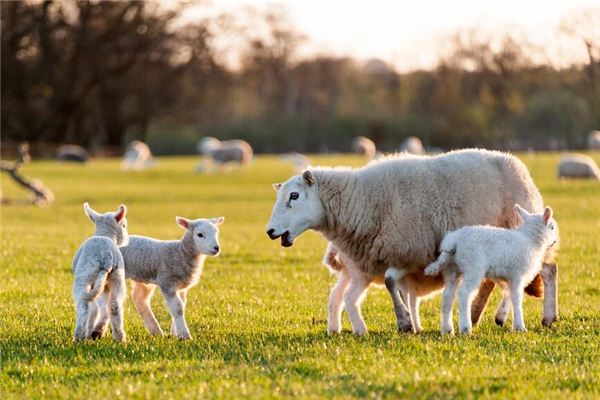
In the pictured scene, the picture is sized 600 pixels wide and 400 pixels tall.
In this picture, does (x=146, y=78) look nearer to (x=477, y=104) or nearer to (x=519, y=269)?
(x=477, y=104)

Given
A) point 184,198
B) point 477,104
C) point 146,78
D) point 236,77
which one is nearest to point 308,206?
point 184,198

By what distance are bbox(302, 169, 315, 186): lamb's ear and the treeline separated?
5252 cm

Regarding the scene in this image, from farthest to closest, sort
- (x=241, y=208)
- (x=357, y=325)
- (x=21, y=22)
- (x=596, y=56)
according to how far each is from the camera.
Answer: (x=21, y=22), (x=596, y=56), (x=241, y=208), (x=357, y=325)

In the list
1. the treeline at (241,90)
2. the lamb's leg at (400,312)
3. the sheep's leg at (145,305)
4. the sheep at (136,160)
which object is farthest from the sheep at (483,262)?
the treeline at (241,90)

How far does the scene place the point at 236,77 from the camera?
9094cm

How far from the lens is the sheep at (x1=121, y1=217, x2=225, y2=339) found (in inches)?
381

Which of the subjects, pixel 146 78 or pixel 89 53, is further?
pixel 146 78

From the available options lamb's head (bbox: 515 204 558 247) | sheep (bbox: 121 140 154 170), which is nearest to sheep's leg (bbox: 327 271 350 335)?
lamb's head (bbox: 515 204 558 247)

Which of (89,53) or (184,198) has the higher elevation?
(89,53)

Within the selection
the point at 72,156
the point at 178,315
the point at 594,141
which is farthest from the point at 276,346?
the point at 594,141

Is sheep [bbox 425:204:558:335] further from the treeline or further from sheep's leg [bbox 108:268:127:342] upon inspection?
the treeline

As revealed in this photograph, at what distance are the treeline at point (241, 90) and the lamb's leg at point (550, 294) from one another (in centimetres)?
5168

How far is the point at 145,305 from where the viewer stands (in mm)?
10117

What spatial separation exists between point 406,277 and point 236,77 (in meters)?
81.7
